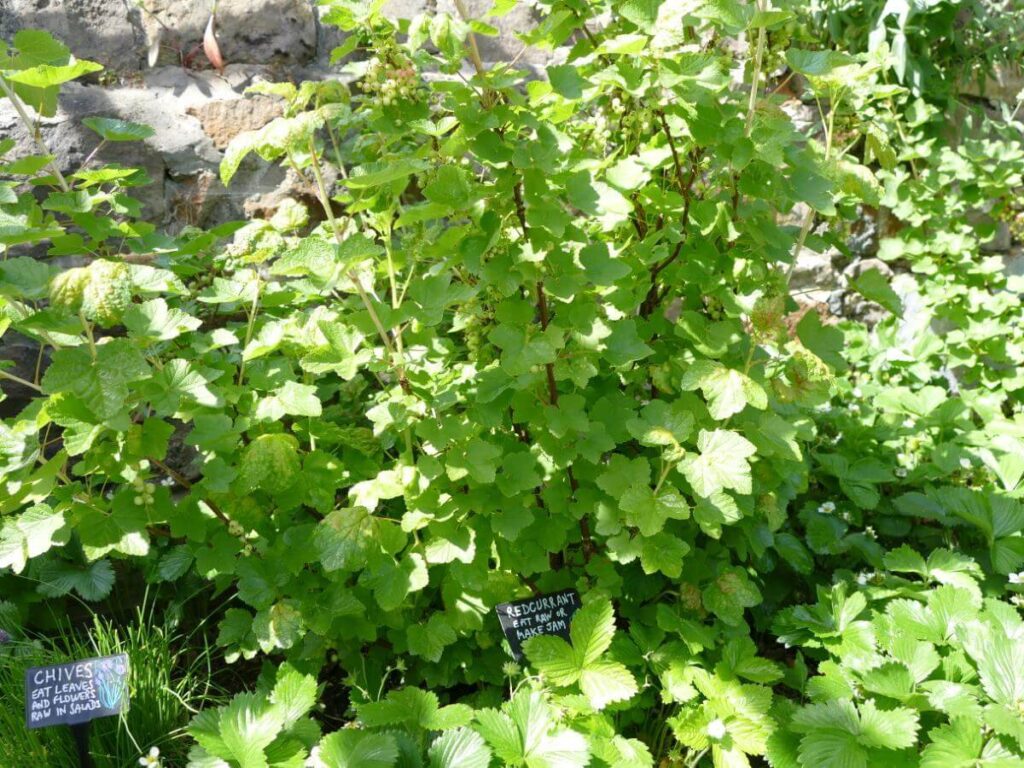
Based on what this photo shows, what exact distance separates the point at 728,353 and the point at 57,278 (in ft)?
3.64

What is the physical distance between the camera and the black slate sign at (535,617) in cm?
141

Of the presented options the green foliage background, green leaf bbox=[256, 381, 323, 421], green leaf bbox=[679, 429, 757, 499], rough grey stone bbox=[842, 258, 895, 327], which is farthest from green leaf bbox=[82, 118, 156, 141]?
rough grey stone bbox=[842, 258, 895, 327]

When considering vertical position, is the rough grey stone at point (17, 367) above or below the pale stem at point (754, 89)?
below

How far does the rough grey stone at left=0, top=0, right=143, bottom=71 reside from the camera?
200 centimetres

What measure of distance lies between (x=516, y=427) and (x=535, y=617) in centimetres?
37

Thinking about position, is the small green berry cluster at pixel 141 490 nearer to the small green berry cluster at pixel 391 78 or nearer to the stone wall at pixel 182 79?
the small green berry cluster at pixel 391 78

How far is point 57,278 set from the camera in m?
1.10

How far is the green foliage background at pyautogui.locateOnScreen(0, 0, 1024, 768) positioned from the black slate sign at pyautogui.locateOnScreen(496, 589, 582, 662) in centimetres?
6

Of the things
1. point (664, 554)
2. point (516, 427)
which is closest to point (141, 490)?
point (516, 427)

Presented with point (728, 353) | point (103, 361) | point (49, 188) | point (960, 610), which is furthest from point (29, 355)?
point (960, 610)

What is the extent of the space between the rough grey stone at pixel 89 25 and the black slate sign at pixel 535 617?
72.1 inches

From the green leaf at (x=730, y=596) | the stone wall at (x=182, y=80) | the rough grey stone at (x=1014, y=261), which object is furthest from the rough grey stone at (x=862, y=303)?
the green leaf at (x=730, y=596)

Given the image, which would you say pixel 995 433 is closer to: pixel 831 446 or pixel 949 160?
pixel 831 446

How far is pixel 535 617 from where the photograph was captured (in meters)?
1.43
